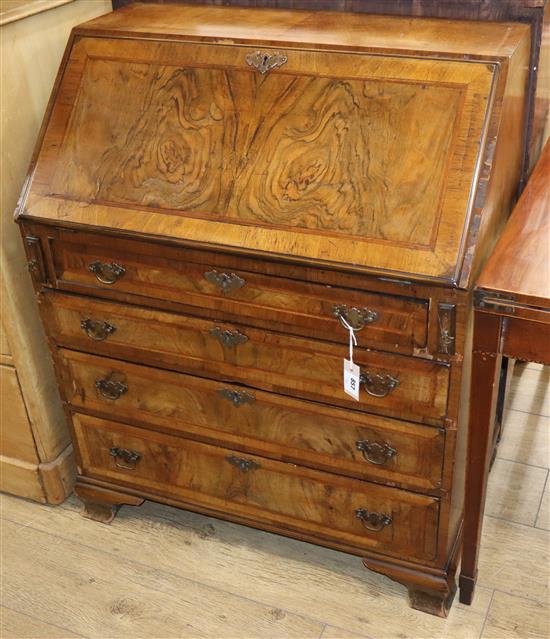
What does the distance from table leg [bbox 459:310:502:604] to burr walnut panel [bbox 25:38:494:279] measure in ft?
0.48

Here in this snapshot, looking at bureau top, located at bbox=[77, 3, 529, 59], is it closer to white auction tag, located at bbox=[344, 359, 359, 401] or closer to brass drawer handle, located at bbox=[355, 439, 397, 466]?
white auction tag, located at bbox=[344, 359, 359, 401]

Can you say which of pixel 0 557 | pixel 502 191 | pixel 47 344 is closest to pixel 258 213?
pixel 502 191

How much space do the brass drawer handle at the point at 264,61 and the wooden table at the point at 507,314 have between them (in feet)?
1.90

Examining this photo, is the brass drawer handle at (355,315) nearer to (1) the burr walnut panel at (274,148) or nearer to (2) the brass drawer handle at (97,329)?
(1) the burr walnut panel at (274,148)

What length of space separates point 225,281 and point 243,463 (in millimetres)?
509

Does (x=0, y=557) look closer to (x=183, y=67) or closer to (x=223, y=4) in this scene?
(x=183, y=67)

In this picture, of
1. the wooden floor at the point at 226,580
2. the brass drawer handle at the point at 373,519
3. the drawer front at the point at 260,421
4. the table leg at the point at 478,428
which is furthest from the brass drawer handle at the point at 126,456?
the table leg at the point at 478,428

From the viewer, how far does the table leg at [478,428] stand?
158cm

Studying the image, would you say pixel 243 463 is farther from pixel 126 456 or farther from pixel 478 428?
pixel 478 428

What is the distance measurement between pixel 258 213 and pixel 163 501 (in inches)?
35.5

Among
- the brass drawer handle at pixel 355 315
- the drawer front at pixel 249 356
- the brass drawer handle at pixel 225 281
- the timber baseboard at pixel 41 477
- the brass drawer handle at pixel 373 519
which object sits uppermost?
the brass drawer handle at pixel 225 281

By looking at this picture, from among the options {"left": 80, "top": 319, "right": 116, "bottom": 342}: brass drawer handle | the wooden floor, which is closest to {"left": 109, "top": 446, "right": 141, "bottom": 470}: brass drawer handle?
the wooden floor

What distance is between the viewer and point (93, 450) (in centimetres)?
224

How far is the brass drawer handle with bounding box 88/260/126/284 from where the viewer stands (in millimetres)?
1875
